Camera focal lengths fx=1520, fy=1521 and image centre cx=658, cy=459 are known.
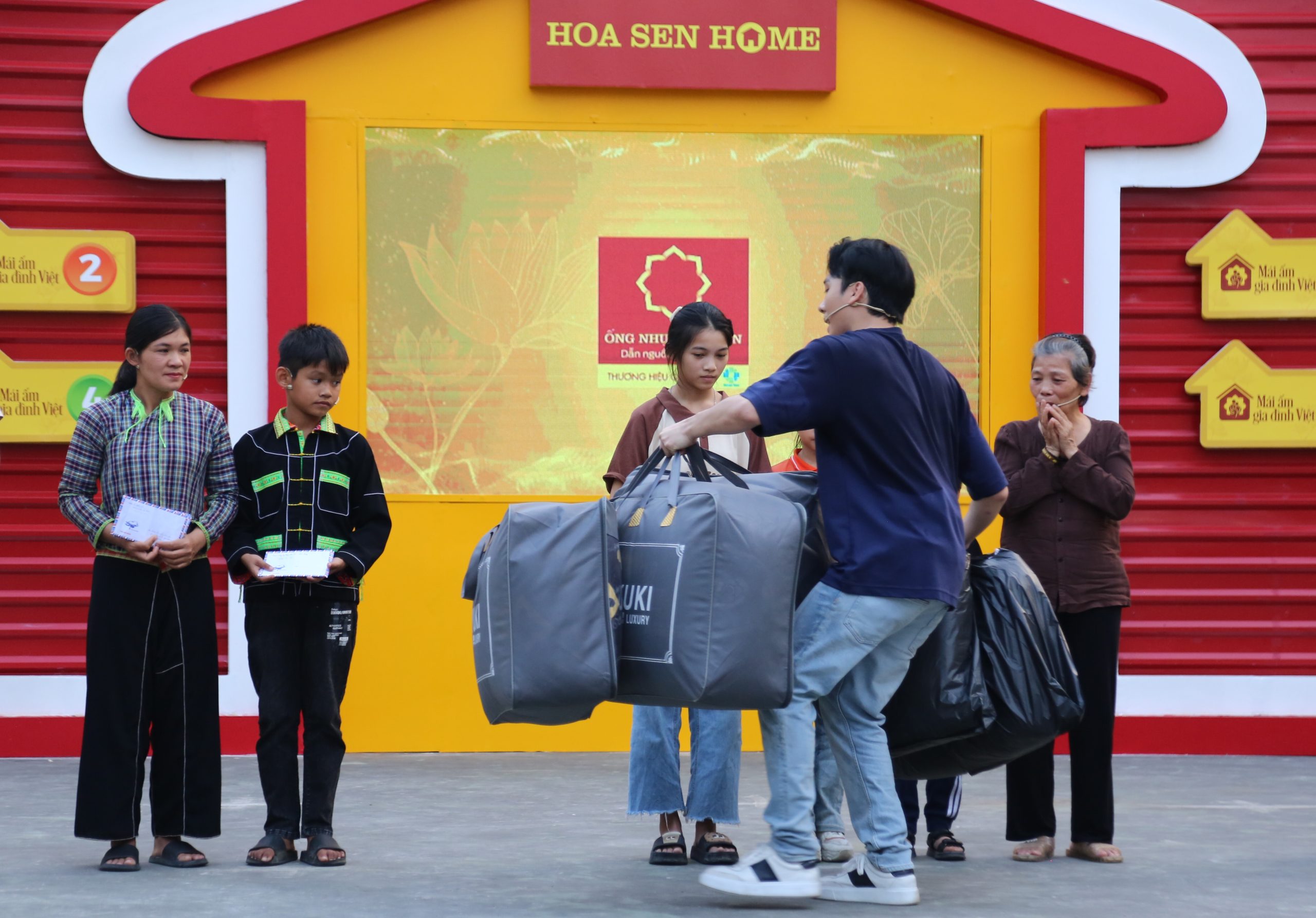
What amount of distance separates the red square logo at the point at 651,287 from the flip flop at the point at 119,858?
3.54 meters

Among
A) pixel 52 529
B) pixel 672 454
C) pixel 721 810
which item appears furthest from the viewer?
pixel 52 529

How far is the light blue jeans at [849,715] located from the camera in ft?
13.8

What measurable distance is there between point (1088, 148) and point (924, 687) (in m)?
4.14

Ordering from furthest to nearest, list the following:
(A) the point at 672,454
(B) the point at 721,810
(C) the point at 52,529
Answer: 1. (C) the point at 52,529
2. (B) the point at 721,810
3. (A) the point at 672,454

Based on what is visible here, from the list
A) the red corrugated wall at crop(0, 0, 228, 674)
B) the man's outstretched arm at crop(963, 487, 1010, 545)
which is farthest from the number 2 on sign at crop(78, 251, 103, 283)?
the man's outstretched arm at crop(963, 487, 1010, 545)

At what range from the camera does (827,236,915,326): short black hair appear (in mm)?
4438

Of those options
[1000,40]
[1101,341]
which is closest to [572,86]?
[1000,40]

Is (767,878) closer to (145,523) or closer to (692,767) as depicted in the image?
(692,767)

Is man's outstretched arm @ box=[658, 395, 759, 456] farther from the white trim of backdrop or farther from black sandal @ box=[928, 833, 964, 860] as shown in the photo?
Answer: the white trim of backdrop

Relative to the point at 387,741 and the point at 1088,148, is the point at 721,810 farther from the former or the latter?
the point at 1088,148

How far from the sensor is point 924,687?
447 cm

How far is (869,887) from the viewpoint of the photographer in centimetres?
435

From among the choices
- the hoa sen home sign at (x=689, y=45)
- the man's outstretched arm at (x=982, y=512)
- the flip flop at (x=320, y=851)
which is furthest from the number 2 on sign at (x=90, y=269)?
the man's outstretched arm at (x=982, y=512)

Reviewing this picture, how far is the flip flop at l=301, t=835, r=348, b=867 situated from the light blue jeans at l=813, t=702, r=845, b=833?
5.15 feet
